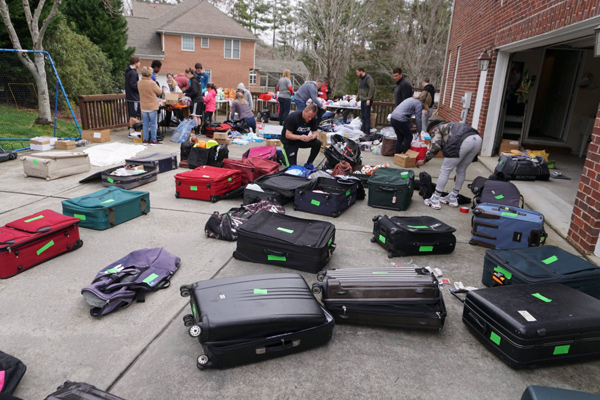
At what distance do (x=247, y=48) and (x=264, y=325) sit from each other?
119 ft

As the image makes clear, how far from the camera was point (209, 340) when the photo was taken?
2.59 m

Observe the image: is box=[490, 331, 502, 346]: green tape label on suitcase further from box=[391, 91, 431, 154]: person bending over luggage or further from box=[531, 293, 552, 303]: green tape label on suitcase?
box=[391, 91, 431, 154]: person bending over luggage

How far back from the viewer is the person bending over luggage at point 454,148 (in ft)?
19.5

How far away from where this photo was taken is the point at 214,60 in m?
35.1

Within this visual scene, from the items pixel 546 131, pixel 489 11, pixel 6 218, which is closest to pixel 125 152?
pixel 6 218

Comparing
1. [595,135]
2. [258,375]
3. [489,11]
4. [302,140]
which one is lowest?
[258,375]

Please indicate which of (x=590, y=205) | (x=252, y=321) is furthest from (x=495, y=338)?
(x=590, y=205)

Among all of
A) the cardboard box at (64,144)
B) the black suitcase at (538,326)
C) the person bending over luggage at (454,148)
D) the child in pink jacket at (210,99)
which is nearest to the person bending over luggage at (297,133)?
the person bending over luggage at (454,148)

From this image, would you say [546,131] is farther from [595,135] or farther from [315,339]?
[315,339]

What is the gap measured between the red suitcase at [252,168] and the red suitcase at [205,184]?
318 mm

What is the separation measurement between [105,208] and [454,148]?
15.8 ft

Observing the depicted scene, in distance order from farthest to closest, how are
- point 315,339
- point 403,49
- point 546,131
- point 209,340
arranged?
1. point 403,49
2. point 546,131
3. point 315,339
4. point 209,340

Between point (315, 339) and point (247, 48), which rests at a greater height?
point (247, 48)

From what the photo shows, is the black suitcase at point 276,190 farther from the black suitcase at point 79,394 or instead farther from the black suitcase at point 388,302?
the black suitcase at point 79,394
